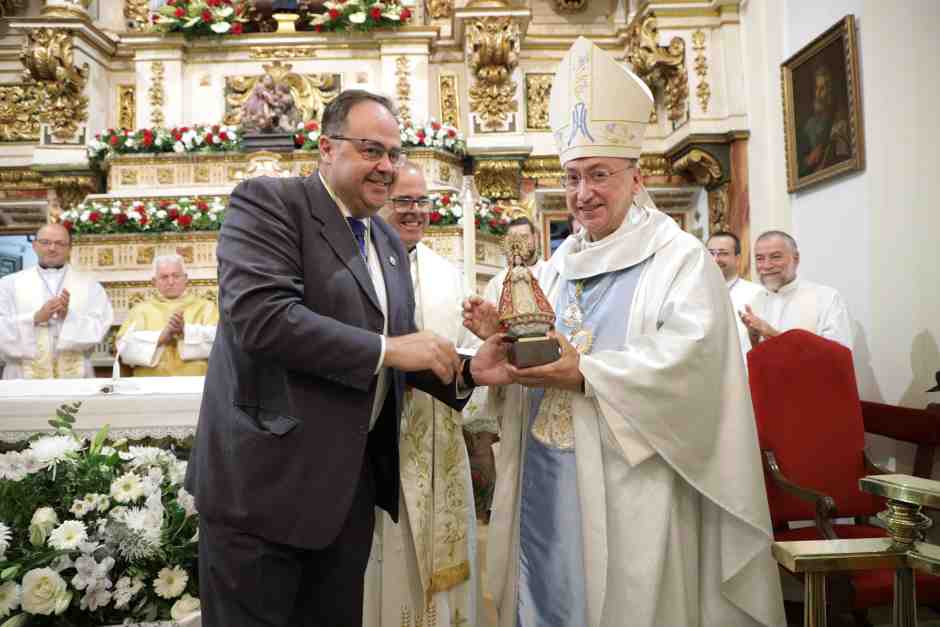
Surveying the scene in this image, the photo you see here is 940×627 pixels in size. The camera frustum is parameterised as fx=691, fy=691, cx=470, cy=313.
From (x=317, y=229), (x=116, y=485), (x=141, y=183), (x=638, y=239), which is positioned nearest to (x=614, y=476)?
(x=638, y=239)

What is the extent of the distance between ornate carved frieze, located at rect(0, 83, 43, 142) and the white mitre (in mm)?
8340

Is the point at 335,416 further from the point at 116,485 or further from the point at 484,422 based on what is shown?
the point at 484,422

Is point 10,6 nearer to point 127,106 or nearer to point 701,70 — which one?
point 127,106

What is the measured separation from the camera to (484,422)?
305 centimetres

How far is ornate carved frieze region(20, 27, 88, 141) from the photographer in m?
7.80

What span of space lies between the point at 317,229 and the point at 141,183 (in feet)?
21.6

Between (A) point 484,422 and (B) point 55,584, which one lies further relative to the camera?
(A) point 484,422

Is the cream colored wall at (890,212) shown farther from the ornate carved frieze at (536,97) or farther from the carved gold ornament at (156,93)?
the carved gold ornament at (156,93)

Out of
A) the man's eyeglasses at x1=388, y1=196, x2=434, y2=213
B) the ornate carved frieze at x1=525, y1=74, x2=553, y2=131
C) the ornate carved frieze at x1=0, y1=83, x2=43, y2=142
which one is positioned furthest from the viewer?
the ornate carved frieze at x1=525, y1=74, x2=553, y2=131

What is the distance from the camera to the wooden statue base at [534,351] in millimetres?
1801

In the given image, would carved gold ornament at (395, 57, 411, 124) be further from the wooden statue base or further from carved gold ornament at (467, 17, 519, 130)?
the wooden statue base

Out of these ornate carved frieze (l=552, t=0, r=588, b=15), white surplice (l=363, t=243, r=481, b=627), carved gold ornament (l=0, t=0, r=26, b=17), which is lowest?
white surplice (l=363, t=243, r=481, b=627)

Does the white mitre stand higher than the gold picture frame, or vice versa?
the gold picture frame

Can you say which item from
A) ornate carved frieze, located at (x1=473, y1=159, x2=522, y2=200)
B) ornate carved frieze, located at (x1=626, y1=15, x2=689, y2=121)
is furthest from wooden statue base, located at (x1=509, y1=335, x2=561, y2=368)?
ornate carved frieze, located at (x1=626, y1=15, x2=689, y2=121)
